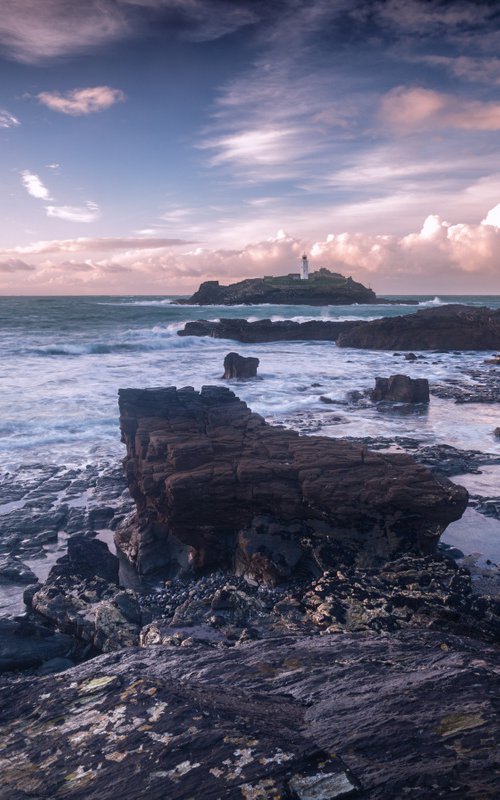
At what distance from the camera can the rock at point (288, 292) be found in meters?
124

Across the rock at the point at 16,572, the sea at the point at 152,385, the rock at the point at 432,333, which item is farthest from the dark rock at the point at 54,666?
the rock at the point at 432,333

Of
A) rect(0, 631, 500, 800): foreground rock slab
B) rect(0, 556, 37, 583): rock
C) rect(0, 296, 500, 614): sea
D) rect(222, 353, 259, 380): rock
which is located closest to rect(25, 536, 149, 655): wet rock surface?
rect(0, 556, 37, 583): rock

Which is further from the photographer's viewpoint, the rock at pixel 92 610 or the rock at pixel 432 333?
the rock at pixel 432 333

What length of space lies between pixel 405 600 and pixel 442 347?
39.8 meters

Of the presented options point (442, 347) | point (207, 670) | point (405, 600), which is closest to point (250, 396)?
point (405, 600)

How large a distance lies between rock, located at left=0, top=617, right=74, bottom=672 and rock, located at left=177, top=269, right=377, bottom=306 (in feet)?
398

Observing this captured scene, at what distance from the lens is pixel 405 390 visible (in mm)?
20781

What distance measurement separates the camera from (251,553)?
749 centimetres

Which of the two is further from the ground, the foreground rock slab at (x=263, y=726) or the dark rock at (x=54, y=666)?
the foreground rock slab at (x=263, y=726)

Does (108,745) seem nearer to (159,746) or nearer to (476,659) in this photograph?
(159,746)

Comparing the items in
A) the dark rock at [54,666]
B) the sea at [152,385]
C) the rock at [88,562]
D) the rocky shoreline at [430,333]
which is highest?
the rocky shoreline at [430,333]

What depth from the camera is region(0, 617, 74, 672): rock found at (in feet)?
18.6

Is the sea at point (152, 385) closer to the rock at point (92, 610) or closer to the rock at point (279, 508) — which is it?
the rock at point (92, 610)

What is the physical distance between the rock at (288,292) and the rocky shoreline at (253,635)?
116 metres
